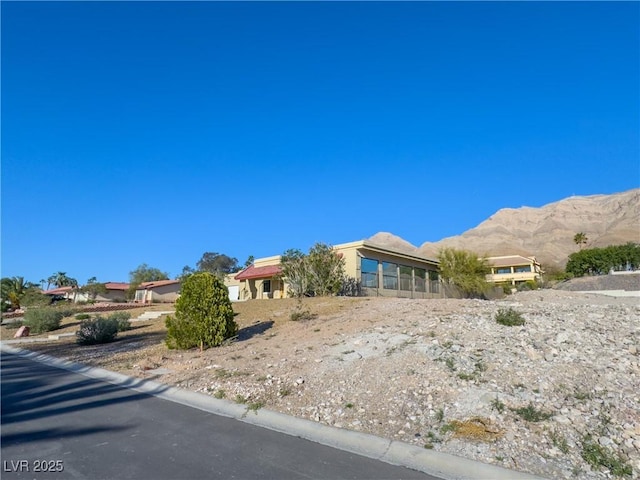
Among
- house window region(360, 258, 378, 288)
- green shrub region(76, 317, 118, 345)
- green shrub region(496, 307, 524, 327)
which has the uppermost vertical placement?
house window region(360, 258, 378, 288)

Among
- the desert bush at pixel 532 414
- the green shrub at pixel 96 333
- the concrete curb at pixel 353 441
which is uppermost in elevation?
the green shrub at pixel 96 333

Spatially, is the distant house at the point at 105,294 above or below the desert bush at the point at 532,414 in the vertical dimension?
above

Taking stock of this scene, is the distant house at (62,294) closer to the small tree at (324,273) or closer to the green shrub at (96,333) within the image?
the small tree at (324,273)

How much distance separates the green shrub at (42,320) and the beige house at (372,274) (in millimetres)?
14299

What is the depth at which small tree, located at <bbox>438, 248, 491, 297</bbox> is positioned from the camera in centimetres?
3244

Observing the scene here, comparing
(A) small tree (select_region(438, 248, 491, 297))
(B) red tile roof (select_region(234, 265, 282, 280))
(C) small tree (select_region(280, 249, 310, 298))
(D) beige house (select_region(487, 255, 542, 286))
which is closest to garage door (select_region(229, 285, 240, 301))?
(B) red tile roof (select_region(234, 265, 282, 280))

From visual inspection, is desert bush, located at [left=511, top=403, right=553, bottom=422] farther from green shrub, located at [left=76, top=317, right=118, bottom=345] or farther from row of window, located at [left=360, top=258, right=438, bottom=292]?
row of window, located at [left=360, top=258, right=438, bottom=292]

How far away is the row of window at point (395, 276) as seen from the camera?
31500 millimetres

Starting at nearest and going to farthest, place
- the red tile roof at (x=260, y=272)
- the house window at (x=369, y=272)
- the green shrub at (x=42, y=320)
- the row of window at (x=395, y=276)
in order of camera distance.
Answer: the green shrub at (x=42, y=320) < the house window at (x=369, y=272) < the row of window at (x=395, y=276) < the red tile roof at (x=260, y=272)

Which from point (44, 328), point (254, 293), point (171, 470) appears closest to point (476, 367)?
point (171, 470)

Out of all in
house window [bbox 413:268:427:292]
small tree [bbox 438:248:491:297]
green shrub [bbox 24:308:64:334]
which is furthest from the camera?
house window [bbox 413:268:427:292]

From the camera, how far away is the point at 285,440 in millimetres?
5281

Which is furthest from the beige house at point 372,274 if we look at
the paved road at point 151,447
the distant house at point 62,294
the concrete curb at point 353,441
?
the distant house at point 62,294

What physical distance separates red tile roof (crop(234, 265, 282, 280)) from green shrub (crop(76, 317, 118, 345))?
57.1ft
